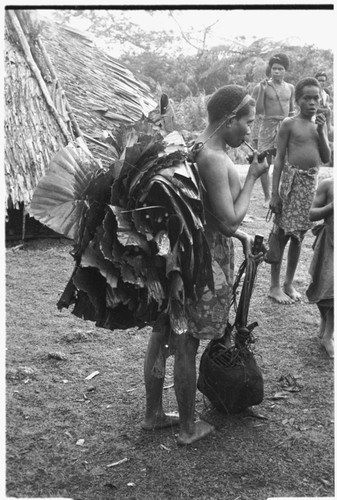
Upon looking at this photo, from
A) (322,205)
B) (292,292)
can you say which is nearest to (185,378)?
(322,205)

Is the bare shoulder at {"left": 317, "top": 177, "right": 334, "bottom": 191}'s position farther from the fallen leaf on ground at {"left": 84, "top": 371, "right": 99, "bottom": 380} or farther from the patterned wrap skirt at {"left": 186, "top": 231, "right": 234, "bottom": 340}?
the fallen leaf on ground at {"left": 84, "top": 371, "right": 99, "bottom": 380}

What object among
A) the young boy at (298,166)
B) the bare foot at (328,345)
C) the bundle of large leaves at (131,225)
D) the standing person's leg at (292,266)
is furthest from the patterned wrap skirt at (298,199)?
the bundle of large leaves at (131,225)

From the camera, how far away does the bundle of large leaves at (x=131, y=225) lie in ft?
7.70

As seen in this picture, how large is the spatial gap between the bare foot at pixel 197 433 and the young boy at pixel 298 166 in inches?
79.2

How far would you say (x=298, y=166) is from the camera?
178 inches

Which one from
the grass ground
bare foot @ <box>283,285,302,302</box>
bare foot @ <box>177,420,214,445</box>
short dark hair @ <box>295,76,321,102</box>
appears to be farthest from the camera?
bare foot @ <box>283,285,302,302</box>

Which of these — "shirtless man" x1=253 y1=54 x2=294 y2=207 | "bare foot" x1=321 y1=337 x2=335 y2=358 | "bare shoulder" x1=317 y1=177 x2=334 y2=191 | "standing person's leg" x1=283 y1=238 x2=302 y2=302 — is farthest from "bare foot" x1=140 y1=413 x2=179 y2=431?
"shirtless man" x1=253 y1=54 x2=294 y2=207

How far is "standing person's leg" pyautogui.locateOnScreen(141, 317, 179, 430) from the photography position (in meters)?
2.67

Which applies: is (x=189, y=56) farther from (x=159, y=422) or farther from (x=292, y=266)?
(x=159, y=422)

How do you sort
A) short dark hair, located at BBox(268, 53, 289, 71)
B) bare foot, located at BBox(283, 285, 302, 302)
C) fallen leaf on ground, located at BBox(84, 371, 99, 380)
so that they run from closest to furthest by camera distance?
fallen leaf on ground, located at BBox(84, 371, 99, 380) → bare foot, located at BBox(283, 285, 302, 302) → short dark hair, located at BBox(268, 53, 289, 71)

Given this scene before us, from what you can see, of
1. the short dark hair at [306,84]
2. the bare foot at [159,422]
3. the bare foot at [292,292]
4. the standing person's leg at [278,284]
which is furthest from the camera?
the bare foot at [292,292]

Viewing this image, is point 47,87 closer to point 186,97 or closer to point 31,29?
point 31,29

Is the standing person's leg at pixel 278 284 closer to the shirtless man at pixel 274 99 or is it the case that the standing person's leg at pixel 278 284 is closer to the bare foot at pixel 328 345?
the bare foot at pixel 328 345

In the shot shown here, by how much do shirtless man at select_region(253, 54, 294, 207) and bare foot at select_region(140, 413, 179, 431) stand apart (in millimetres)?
4482
